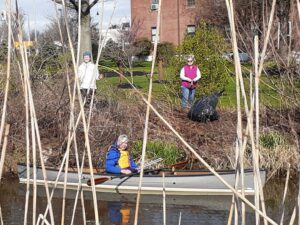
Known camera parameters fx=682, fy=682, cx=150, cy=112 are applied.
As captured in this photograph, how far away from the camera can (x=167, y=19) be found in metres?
43.9

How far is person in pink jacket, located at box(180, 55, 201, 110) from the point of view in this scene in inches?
571

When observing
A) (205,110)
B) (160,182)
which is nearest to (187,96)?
(205,110)

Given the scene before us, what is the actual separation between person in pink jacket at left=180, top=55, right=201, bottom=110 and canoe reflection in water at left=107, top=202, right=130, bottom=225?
451 centimetres

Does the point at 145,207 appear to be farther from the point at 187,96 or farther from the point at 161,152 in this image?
the point at 187,96

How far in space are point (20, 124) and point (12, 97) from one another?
1.70 feet

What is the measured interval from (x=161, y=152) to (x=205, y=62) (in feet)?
13.9

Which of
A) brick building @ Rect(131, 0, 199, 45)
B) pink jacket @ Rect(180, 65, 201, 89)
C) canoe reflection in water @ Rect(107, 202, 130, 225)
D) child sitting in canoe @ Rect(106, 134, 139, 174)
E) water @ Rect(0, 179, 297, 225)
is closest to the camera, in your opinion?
water @ Rect(0, 179, 297, 225)

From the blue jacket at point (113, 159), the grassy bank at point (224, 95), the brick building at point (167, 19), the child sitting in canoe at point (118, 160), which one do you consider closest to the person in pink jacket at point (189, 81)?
the grassy bank at point (224, 95)

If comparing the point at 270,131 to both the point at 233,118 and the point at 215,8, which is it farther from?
the point at 215,8

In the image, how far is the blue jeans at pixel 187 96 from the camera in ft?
48.8

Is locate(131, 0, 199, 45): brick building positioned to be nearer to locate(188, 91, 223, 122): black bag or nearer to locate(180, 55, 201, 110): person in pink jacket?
locate(180, 55, 201, 110): person in pink jacket

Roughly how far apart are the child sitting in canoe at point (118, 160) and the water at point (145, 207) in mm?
504

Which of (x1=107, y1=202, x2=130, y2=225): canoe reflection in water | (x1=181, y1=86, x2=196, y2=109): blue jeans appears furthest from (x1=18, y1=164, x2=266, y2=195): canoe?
(x1=181, y1=86, x2=196, y2=109): blue jeans

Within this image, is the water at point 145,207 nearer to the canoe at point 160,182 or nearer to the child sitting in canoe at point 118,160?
the canoe at point 160,182
